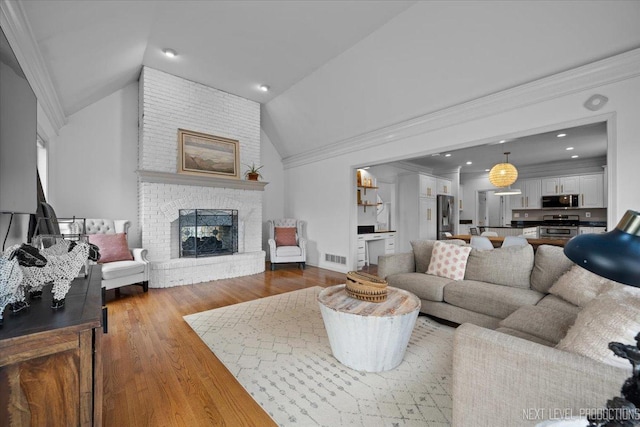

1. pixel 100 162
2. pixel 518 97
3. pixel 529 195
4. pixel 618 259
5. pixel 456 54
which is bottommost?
pixel 618 259

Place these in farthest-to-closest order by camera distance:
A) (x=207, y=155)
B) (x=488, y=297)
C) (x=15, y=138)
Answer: (x=207, y=155)
(x=488, y=297)
(x=15, y=138)

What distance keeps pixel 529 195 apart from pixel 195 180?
8557 millimetres

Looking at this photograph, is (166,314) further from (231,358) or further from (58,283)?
(58,283)

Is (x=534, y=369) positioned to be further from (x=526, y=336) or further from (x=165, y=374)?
(x=165, y=374)

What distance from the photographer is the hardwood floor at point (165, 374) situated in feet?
5.10

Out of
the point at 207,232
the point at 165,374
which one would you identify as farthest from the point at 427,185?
the point at 165,374

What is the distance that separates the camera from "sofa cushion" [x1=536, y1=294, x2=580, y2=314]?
77.6 inches

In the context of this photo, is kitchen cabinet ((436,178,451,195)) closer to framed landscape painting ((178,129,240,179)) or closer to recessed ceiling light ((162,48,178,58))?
framed landscape painting ((178,129,240,179))

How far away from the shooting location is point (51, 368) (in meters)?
0.94

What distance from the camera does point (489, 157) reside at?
643 cm

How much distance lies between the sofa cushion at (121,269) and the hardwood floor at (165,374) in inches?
13.4

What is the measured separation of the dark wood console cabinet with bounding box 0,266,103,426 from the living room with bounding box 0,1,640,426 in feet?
3.64

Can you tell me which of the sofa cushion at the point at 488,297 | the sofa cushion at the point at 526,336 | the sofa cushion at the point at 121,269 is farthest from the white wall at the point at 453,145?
the sofa cushion at the point at 121,269

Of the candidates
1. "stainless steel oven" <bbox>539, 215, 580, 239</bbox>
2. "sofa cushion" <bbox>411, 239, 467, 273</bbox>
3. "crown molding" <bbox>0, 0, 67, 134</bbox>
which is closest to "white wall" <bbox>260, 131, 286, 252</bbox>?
"crown molding" <bbox>0, 0, 67, 134</bbox>
